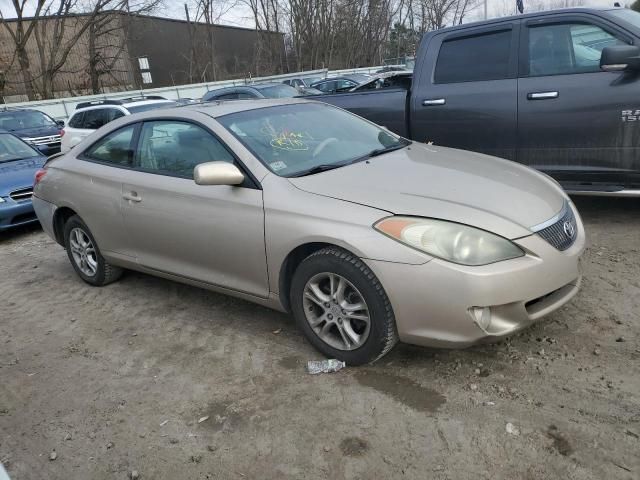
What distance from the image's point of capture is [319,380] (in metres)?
3.11

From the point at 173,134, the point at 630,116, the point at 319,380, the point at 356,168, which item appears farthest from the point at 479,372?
the point at 630,116

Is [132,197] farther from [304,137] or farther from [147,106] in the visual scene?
[147,106]

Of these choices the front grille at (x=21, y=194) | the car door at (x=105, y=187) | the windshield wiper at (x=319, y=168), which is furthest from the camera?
the front grille at (x=21, y=194)

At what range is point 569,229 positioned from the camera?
3162mm

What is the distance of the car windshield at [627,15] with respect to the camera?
15.9 feet

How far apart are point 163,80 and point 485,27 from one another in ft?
130

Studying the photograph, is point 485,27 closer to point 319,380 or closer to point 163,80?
point 319,380

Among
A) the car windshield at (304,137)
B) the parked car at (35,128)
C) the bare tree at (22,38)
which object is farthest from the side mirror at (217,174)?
the bare tree at (22,38)

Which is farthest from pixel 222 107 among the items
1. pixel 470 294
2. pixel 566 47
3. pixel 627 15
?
pixel 627 15

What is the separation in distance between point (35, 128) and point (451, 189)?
566 inches

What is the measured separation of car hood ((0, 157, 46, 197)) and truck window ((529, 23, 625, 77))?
660 cm

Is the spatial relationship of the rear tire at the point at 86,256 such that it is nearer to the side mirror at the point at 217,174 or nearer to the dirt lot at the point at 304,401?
the dirt lot at the point at 304,401

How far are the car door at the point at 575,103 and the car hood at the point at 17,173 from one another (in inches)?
255

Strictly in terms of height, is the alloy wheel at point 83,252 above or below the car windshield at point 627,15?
below
